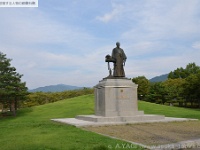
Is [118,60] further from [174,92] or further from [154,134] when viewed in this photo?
[174,92]

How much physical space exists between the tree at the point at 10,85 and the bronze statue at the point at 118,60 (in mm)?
11105

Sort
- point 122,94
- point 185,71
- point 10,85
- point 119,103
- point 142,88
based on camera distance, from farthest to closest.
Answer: point 185,71
point 142,88
point 10,85
point 122,94
point 119,103

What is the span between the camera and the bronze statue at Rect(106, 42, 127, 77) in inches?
586

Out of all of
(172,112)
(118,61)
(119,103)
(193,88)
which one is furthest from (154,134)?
(193,88)

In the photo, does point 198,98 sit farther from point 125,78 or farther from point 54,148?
point 54,148

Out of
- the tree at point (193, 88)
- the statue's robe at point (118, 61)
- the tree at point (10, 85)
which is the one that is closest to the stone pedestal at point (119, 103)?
the statue's robe at point (118, 61)

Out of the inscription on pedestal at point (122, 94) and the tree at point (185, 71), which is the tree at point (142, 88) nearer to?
the tree at point (185, 71)

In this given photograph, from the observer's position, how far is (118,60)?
15.0 m

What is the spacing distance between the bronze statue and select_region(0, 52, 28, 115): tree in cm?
1111

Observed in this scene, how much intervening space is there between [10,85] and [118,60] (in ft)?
40.8

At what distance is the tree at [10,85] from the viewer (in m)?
22.6

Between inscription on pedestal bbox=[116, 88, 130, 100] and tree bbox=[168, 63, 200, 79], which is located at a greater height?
tree bbox=[168, 63, 200, 79]

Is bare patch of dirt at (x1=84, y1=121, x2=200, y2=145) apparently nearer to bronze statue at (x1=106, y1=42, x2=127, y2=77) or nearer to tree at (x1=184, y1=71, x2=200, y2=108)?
bronze statue at (x1=106, y1=42, x2=127, y2=77)

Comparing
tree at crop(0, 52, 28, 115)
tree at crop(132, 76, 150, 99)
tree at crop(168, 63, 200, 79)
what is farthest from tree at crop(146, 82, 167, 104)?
tree at crop(0, 52, 28, 115)
